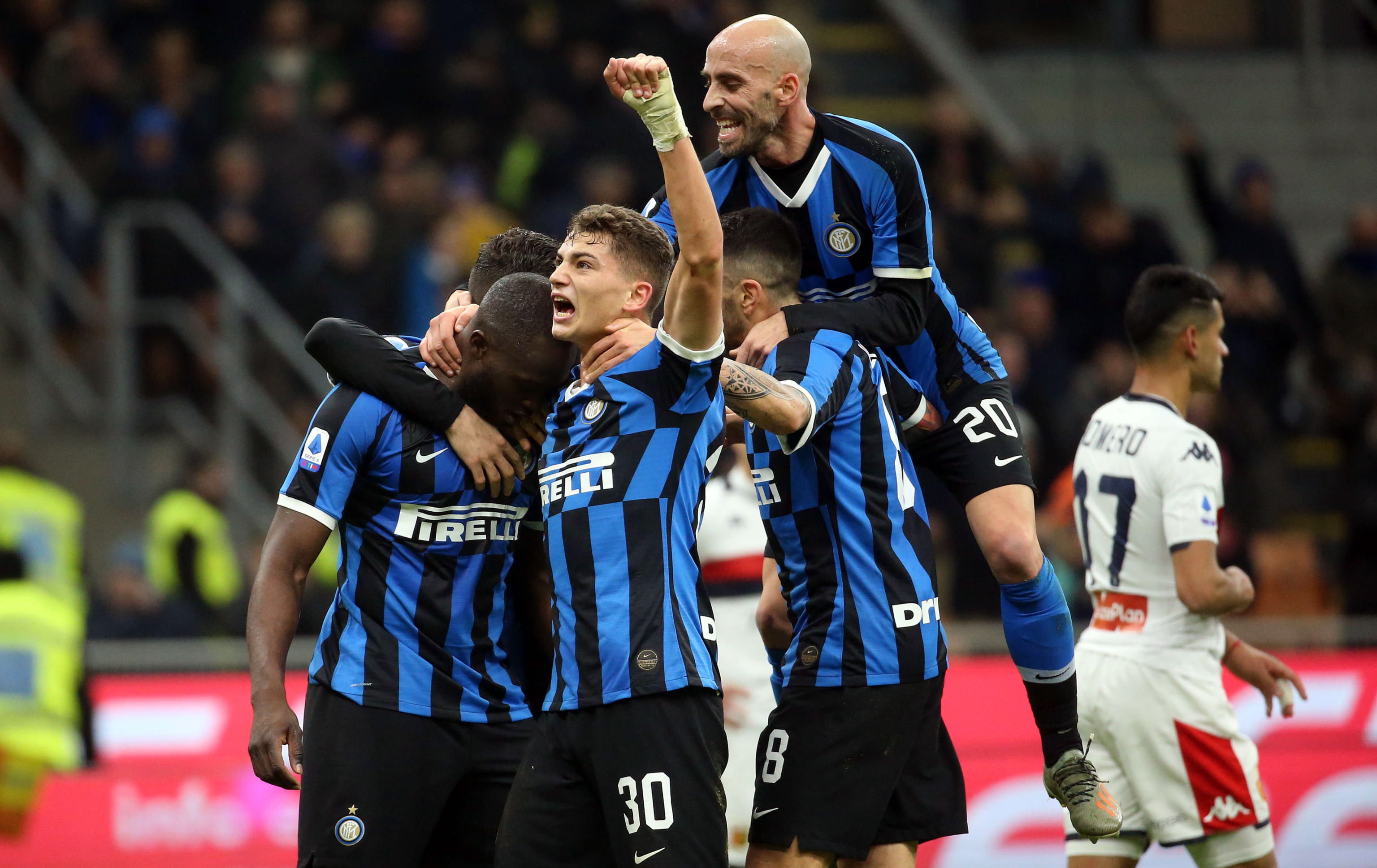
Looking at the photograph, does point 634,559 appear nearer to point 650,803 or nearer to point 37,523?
point 650,803

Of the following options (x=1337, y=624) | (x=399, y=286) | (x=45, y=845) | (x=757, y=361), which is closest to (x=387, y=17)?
(x=399, y=286)

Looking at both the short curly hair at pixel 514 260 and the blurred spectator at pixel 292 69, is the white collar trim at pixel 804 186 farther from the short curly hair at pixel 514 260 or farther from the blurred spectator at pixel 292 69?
the blurred spectator at pixel 292 69

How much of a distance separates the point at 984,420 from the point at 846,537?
949 mm

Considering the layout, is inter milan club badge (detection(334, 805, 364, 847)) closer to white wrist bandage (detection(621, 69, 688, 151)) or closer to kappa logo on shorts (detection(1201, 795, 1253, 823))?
white wrist bandage (detection(621, 69, 688, 151))

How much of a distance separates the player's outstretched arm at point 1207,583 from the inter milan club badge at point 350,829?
3.09 meters

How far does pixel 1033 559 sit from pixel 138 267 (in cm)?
812

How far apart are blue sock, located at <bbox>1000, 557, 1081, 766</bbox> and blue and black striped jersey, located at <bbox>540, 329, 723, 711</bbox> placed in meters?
1.41

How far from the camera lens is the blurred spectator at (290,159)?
12.0 metres

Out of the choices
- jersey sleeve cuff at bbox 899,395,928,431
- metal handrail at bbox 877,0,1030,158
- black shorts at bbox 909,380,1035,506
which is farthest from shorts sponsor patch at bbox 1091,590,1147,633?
metal handrail at bbox 877,0,1030,158

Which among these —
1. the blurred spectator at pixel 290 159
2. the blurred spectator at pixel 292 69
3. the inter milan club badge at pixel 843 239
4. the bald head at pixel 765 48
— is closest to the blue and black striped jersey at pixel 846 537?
the inter milan club badge at pixel 843 239

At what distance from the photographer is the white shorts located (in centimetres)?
595

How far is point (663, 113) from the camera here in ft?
13.0

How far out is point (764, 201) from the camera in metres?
5.15

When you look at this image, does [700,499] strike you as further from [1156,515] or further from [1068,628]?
[1156,515]
